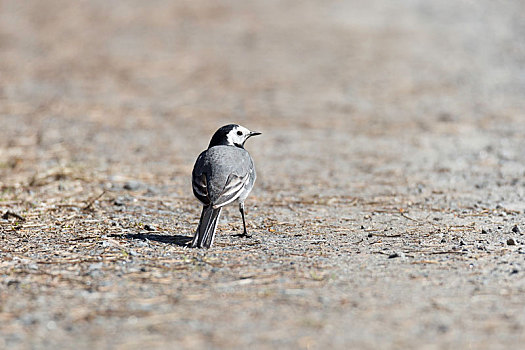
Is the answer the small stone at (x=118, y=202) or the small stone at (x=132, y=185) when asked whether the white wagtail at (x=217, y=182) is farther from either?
the small stone at (x=132, y=185)

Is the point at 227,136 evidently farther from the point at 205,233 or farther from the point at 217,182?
the point at 205,233

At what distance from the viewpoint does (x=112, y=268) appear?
522 centimetres

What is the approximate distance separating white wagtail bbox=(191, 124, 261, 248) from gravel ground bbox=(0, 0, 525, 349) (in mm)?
222

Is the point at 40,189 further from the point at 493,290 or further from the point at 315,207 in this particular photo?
the point at 493,290

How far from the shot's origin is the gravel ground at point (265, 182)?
4.26m

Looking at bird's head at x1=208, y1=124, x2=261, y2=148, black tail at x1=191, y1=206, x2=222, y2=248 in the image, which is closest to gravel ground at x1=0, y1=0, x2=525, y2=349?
black tail at x1=191, y1=206, x2=222, y2=248

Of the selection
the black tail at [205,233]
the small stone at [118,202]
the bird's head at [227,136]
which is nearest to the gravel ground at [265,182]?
the small stone at [118,202]

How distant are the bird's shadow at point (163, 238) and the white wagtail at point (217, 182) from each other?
0.25 metres

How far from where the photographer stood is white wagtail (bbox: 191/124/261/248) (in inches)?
232

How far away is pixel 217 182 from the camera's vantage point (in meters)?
6.22

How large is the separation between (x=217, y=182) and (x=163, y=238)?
65 cm

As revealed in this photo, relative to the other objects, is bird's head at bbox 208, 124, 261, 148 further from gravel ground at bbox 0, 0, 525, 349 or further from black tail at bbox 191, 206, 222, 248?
black tail at bbox 191, 206, 222, 248

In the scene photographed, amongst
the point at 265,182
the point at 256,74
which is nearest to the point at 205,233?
the point at 265,182

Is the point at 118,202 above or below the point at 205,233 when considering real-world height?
below
